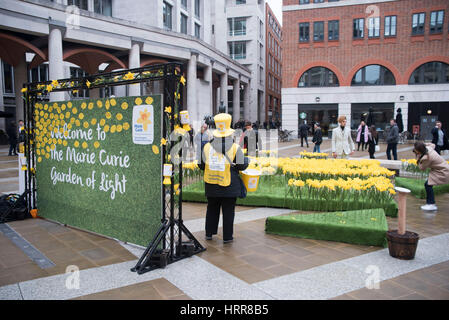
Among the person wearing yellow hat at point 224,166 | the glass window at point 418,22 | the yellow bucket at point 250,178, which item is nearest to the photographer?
the person wearing yellow hat at point 224,166

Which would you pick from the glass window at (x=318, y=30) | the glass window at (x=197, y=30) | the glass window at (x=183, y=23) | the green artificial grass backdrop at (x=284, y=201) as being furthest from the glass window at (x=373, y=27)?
the green artificial grass backdrop at (x=284, y=201)

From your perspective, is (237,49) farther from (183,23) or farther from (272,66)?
(183,23)

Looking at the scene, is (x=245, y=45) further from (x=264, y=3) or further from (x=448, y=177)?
(x=448, y=177)

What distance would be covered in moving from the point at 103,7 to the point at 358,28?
70.9 feet

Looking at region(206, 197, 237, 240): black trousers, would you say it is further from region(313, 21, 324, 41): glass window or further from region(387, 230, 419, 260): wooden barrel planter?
region(313, 21, 324, 41): glass window

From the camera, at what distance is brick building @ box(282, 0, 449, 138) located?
27469mm

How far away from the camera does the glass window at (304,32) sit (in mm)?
29938

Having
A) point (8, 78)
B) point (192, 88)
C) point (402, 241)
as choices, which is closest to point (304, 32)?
point (192, 88)

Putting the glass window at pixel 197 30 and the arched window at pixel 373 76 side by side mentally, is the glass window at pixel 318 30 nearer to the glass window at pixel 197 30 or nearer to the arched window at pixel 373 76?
the arched window at pixel 373 76

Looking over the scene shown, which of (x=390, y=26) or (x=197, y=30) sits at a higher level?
(x=197, y=30)

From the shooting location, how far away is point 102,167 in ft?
18.7

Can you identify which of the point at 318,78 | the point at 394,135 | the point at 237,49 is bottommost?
the point at 394,135

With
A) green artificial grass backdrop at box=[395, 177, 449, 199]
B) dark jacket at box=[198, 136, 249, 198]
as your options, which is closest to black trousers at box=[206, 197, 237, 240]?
dark jacket at box=[198, 136, 249, 198]

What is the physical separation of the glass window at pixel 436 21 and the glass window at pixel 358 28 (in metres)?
4.76
